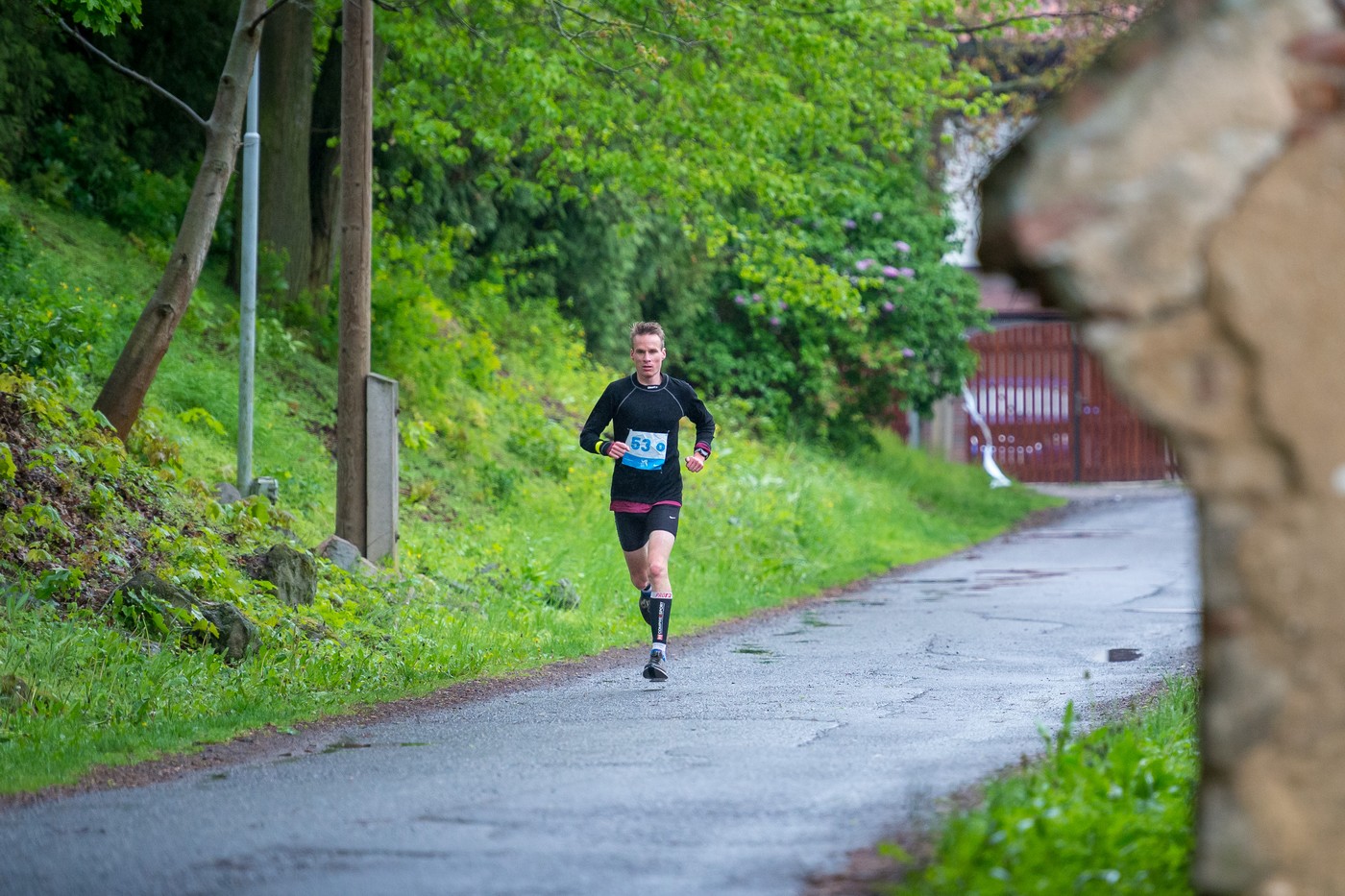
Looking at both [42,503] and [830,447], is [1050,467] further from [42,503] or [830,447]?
[42,503]

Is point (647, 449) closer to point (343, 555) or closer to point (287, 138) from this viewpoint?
point (343, 555)

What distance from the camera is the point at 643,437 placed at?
9734 millimetres

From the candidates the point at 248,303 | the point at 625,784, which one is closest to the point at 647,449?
the point at 625,784

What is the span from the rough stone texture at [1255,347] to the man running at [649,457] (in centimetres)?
577

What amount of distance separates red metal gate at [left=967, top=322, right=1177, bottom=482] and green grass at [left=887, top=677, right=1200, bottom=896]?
989 inches

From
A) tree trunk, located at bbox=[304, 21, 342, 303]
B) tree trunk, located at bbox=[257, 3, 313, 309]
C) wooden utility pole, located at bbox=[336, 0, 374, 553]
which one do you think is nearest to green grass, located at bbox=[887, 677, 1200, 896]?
wooden utility pole, located at bbox=[336, 0, 374, 553]

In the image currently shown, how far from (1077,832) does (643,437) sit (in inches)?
202

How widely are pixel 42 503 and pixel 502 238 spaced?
11.2 m

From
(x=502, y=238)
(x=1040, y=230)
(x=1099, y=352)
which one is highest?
(x=502, y=238)

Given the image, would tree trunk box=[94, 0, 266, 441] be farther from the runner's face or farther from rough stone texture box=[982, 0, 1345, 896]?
rough stone texture box=[982, 0, 1345, 896]

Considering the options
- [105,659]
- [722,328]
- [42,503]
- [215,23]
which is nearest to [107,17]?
[42,503]

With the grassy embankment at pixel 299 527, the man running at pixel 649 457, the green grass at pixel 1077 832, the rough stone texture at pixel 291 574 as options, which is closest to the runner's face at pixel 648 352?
the man running at pixel 649 457

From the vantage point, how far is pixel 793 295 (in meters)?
17.9

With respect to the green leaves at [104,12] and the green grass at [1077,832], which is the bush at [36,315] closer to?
the green leaves at [104,12]
